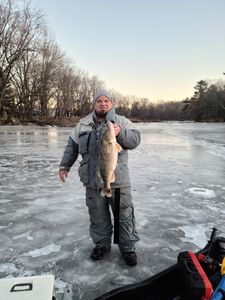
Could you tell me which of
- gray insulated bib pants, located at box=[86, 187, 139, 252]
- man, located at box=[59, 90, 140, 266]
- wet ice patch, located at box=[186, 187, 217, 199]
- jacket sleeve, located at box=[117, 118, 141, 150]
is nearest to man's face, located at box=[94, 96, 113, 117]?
man, located at box=[59, 90, 140, 266]

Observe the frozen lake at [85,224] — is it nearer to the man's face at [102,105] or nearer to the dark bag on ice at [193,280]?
the dark bag on ice at [193,280]

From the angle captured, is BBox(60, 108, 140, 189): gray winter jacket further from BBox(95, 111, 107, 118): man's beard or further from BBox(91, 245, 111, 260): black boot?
BBox(91, 245, 111, 260): black boot

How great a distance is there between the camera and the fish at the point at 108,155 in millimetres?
3016

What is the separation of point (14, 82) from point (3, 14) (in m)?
19.3

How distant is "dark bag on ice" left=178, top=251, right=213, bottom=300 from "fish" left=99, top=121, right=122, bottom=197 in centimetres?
96

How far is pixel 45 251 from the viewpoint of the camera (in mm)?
3920

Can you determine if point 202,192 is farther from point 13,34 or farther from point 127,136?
point 13,34

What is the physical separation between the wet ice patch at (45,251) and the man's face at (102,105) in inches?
67.3

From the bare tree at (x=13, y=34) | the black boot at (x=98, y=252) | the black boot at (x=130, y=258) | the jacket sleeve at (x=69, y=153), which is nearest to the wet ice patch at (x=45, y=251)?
the black boot at (x=98, y=252)

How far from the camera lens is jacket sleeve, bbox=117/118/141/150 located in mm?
3367

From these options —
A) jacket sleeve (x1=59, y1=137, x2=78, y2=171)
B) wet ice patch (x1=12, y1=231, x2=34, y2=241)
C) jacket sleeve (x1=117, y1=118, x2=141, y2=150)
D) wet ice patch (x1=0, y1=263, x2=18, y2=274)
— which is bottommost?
wet ice patch (x1=0, y1=263, x2=18, y2=274)

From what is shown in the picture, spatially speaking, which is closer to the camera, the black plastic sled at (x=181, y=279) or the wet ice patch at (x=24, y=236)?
the black plastic sled at (x=181, y=279)

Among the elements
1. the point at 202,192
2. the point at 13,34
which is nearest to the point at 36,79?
the point at 13,34

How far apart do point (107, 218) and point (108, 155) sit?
0.99 meters
